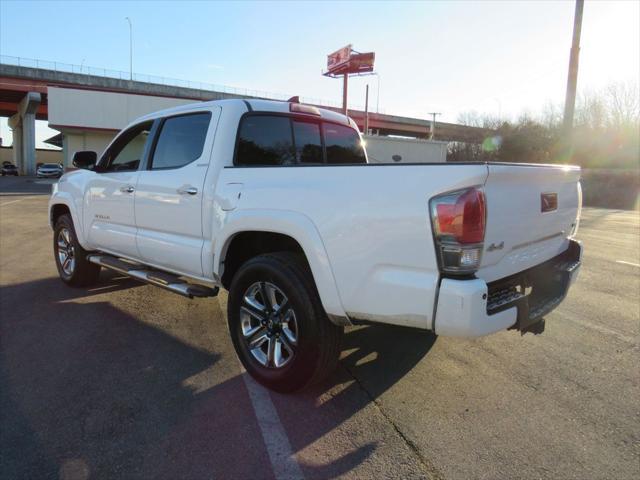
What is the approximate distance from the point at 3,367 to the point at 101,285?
2.54m

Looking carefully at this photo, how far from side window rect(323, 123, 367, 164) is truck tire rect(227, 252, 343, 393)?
1676mm

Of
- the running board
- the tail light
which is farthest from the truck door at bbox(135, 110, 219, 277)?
the tail light

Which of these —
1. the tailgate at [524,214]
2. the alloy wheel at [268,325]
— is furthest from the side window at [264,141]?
the tailgate at [524,214]

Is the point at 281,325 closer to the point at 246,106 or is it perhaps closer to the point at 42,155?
the point at 246,106

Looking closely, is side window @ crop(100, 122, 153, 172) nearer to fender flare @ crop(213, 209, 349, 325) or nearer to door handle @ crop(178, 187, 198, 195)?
door handle @ crop(178, 187, 198, 195)

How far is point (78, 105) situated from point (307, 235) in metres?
39.6

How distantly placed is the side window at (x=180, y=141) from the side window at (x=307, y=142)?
804mm

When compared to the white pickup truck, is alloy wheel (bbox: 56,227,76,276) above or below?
below

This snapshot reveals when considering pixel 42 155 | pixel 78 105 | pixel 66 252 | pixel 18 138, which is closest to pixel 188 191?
pixel 66 252

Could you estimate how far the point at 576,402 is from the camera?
318 cm

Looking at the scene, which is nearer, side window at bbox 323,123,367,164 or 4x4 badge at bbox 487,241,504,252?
4x4 badge at bbox 487,241,504,252

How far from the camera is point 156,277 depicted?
4.34 meters

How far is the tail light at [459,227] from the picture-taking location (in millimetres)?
2434

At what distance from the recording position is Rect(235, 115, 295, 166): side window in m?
3.92
